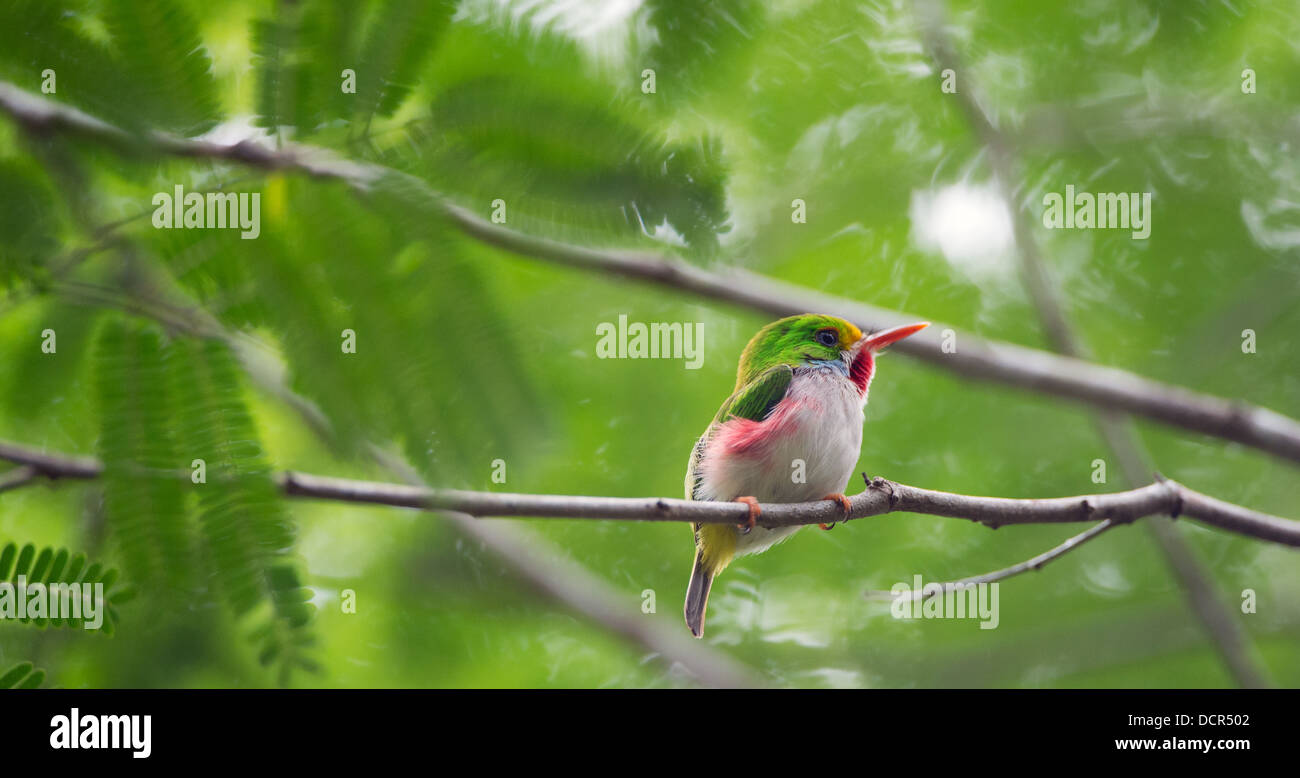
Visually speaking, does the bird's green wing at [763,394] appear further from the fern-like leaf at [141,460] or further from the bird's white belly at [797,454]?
the fern-like leaf at [141,460]

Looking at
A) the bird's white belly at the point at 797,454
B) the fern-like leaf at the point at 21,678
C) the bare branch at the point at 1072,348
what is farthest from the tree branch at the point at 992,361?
the fern-like leaf at the point at 21,678

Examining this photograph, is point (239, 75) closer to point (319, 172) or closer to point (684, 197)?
point (319, 172)

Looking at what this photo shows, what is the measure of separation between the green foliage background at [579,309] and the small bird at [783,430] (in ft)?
2.03

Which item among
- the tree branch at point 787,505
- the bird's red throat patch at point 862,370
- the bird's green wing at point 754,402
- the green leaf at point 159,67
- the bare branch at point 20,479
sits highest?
the green leaf at point 159,67

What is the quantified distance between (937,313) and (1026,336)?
29.5 inches

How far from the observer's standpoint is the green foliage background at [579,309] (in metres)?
2.12

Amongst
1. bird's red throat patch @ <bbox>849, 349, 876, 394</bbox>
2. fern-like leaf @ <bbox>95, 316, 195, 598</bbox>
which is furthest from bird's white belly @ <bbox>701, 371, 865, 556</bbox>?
fern-like leaf @ <bbox>95, 316, 195, 598</bbox>

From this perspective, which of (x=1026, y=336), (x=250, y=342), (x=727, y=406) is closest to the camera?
(x=250, y=342)

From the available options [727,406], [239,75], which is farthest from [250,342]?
[727,406]

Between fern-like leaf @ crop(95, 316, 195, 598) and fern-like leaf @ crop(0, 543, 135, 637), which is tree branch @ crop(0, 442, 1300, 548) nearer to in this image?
fern-like leaf @ crop(95, 316, 195, 598)

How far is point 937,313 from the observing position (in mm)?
5195

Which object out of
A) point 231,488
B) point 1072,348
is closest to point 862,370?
point 1072,348

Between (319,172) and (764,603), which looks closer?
(319,172)

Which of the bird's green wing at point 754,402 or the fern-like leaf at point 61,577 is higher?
the bird's green wing at point 754,402
